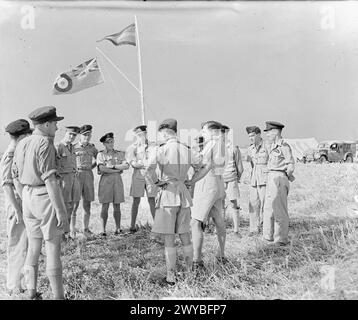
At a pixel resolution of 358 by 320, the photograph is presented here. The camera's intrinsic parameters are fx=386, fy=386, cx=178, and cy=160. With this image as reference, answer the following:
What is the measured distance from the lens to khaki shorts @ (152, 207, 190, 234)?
14.7ft

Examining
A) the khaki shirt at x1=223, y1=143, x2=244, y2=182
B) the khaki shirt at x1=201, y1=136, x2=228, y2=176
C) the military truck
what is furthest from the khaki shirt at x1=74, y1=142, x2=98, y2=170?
the military truck

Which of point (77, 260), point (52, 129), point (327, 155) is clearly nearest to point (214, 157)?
point (52, 129)

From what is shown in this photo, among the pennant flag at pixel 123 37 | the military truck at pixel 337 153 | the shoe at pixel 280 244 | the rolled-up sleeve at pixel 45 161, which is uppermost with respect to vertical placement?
the pennant flag at pixel 123 37

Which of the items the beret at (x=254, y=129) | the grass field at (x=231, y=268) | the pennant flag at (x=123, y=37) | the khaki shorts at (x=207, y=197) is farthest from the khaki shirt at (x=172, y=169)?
the pennant flag at (x=123, y=37)

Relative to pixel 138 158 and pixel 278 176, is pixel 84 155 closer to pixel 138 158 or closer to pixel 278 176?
pixel 138 158

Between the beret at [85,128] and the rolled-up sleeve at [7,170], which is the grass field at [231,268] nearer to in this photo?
the rolled-up sleeve at [7,170]

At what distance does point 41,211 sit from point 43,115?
3.14ft

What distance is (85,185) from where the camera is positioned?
23.1 ft

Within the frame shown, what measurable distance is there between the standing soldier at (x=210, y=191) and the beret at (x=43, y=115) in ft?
6.04

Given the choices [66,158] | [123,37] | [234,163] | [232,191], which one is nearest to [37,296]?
[66,158]

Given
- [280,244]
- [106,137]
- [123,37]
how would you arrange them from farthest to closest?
[123,37], [106,137], [280,244]

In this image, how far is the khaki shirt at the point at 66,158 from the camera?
6.35 metres

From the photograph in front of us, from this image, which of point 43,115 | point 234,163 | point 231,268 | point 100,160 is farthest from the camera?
point 234,163

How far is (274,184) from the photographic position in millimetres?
6254
